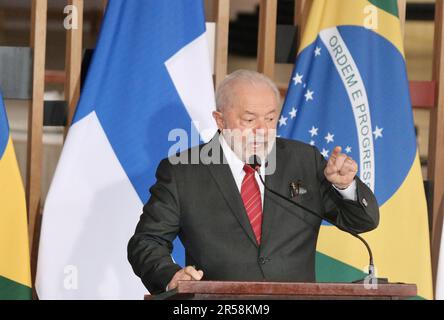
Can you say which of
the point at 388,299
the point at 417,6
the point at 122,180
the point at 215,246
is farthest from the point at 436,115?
the point at 417,6

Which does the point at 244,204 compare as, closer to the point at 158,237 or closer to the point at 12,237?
the point at 158,237

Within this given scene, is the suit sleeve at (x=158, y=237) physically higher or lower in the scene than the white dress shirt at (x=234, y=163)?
lower

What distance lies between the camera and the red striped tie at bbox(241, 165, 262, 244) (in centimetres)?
296

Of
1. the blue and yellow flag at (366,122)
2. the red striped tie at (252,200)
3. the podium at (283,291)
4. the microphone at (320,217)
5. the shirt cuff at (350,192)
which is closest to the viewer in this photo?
the podium at (283,291)

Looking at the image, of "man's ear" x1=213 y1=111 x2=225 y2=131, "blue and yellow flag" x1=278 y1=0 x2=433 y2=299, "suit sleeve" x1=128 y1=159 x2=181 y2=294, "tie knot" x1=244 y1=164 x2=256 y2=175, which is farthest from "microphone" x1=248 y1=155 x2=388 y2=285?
"blue and yellow flag" x1=278 y1=0 x2=433 y2=299


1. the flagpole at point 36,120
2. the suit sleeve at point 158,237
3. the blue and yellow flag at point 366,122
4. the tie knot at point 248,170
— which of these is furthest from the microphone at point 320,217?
the flagpole at point 36,120

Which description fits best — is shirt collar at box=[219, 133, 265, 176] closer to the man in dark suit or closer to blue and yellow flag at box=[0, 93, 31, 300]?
the man in dark suit

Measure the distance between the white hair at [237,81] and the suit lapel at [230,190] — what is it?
13 centimetres

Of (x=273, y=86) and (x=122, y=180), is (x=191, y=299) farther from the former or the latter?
(x=122, y=180)

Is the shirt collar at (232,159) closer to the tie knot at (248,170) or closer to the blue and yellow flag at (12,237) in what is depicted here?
the tie knot at (248,170)

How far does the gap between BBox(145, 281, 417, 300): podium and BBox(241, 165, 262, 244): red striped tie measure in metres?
0.70

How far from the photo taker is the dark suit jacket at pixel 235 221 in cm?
289
